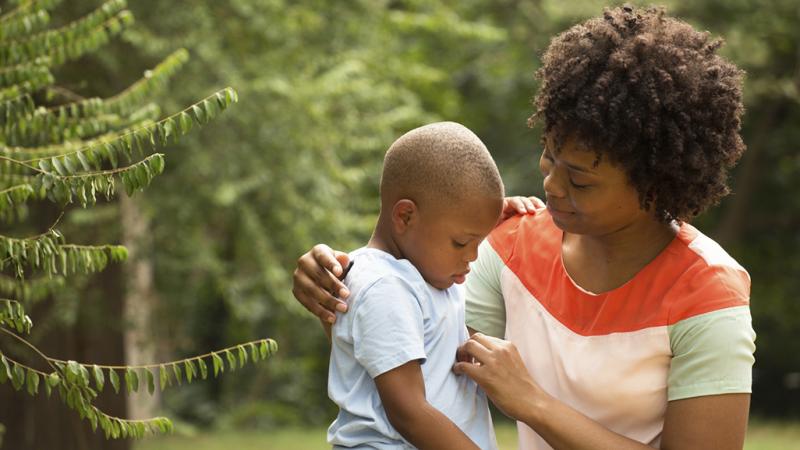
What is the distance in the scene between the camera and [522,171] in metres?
16.7

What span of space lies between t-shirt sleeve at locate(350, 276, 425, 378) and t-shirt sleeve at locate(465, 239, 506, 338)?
1.65 feet

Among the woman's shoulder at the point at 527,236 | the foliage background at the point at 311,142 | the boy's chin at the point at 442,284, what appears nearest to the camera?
the boy's chin at the point at 442,284

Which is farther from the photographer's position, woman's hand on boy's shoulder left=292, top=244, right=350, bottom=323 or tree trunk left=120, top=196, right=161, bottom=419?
tree trunk left=120, top=196, right=161, bottom=419

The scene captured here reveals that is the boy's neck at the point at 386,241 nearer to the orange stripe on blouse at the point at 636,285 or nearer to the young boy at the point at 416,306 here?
the young boy at the point at 416,306

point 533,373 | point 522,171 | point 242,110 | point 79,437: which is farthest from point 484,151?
point 522,171

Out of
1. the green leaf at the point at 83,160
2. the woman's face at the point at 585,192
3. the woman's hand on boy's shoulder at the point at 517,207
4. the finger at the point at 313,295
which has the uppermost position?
the green leaf at the point at 83,160

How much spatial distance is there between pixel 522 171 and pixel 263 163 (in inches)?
316

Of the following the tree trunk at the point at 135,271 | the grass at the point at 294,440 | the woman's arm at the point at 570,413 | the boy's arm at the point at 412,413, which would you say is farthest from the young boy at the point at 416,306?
the grass at the point at 294,440

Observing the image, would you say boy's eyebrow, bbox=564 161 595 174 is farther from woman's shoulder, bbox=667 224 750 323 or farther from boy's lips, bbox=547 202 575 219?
woman's shoulder, bbox=667 224 750 323

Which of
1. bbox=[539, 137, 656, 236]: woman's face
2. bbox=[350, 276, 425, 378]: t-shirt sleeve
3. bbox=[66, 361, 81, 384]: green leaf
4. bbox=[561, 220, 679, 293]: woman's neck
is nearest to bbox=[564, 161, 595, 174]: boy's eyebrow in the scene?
bbox=[539, 137, 656, 236]: woman's face

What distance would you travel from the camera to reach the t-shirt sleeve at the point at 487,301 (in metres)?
3.22

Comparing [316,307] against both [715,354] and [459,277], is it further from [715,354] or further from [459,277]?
[715,354]

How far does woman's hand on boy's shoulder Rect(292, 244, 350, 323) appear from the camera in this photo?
9.06 ft

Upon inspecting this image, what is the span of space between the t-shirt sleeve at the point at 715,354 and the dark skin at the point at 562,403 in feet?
0.09
